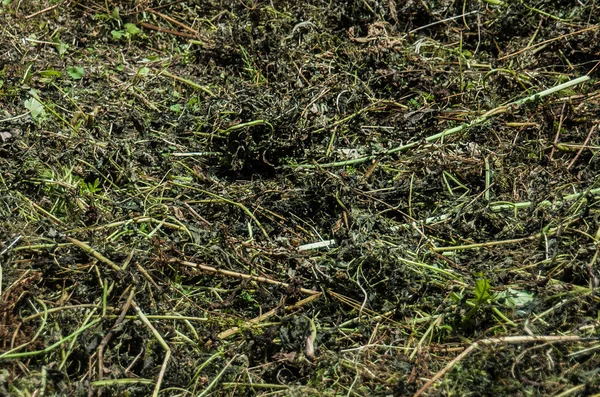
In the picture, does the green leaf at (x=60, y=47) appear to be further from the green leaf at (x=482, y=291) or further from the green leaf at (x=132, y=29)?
the green leaf at (x=482, y=291)

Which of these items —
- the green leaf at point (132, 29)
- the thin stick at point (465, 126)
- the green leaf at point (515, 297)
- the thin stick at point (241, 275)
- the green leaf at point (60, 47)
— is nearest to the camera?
the green leaf at point (515, 297)

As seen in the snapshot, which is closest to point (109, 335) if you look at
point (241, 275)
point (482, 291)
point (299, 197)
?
point (241, 275)

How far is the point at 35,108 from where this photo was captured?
151 inches

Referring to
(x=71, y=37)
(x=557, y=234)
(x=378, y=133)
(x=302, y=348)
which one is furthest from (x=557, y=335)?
(x=71, y=37)

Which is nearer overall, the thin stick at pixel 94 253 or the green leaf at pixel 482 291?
the green leaf at pixel 482 291

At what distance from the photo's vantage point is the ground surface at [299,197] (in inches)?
106

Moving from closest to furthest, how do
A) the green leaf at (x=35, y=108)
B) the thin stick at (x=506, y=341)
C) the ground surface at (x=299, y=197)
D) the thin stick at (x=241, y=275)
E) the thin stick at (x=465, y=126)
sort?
the thin stick at (x=506, y=341) → the ground surface at (x=299, y=197) → the thin stick at (x=241, y=275) → the thin stick at (x=465, y=126) → the green leaf at (x=35, y=108)

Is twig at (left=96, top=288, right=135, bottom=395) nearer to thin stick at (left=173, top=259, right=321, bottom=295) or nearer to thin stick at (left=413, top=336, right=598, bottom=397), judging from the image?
thin stick at (left=173, top=259, right=321, bottom=295)

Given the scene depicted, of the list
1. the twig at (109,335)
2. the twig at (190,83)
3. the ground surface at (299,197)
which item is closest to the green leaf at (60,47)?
the ground surface at (299,197)

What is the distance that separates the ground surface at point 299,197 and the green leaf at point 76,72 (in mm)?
25

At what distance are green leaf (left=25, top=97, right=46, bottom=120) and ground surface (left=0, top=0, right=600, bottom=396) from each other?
0.01 meters

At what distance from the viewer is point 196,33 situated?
4.59 m

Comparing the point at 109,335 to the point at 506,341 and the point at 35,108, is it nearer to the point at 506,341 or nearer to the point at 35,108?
the point at 506,341

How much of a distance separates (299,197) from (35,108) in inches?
62.7
